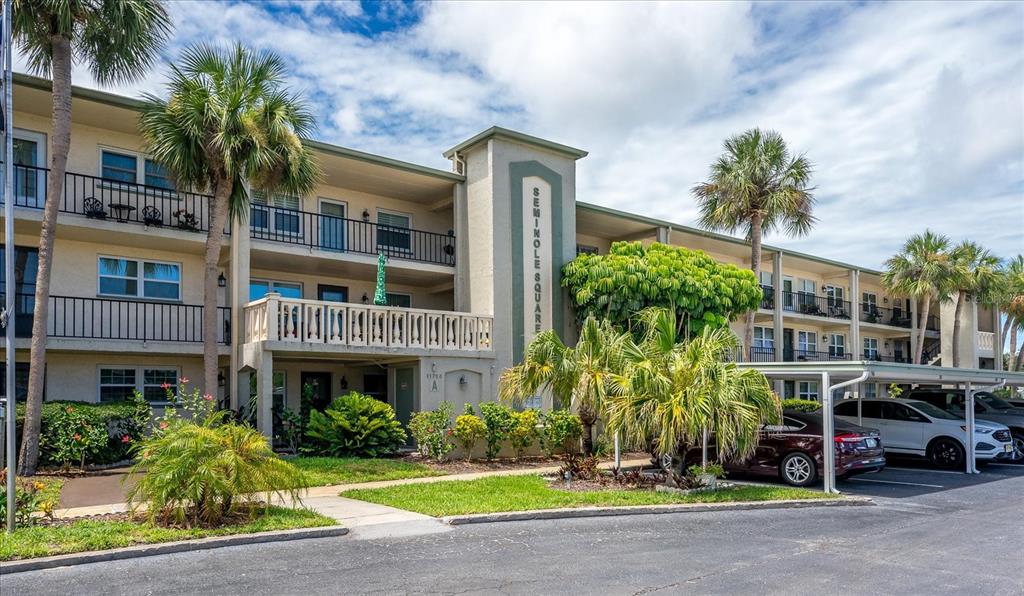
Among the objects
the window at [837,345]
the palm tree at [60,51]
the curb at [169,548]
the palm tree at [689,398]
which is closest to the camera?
the curb at [169,548]

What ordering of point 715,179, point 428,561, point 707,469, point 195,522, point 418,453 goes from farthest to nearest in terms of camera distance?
point 715,179
point 418,453
point 707,469
point 195,522
point 428,561

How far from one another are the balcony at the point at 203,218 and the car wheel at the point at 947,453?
1414 centimetres

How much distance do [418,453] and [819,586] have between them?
12.7 meters

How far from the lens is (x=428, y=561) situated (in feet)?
29.7

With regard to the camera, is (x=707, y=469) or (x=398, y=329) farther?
(x=398, y=329)

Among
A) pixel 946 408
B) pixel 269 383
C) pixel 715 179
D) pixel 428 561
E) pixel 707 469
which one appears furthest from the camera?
pixel 715 179

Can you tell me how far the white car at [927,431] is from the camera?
19.5m

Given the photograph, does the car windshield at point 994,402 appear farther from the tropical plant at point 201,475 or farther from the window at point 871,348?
the tropical plant at point 201,475

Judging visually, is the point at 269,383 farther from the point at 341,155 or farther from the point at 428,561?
the point at 428,561

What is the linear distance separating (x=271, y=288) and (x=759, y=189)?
16319 millimetres

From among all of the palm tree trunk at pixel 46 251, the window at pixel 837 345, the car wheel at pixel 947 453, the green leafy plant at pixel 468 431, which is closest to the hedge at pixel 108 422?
the palm tree trunk at pixel 46 251

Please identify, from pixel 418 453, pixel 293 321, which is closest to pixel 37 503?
pixel 293 321

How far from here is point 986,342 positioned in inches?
1716

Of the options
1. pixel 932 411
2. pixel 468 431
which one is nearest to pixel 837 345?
pixel 932 411
